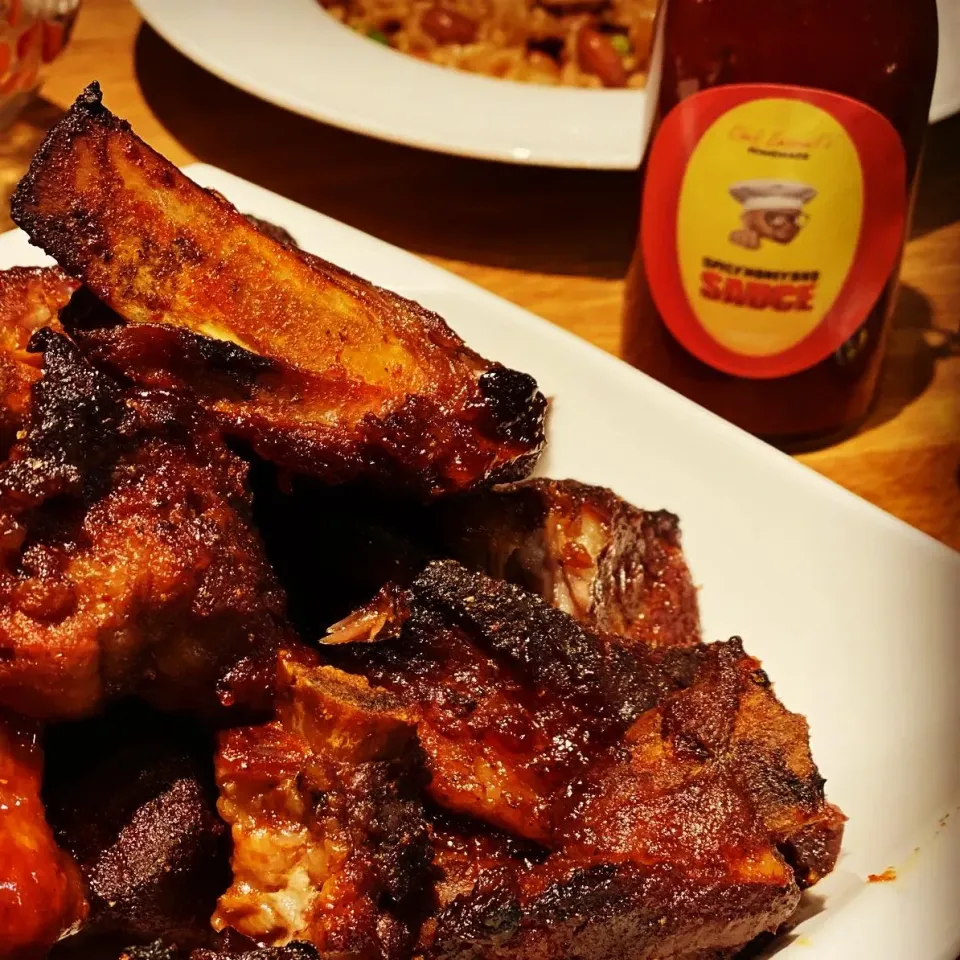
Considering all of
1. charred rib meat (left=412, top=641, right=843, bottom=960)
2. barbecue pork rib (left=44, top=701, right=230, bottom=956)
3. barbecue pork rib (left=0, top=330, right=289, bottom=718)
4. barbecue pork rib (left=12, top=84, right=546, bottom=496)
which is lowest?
barbecue pork rib (left=44, top=701, right=230, bottom=956)

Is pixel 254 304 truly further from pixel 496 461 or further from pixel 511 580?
pixel 511 580

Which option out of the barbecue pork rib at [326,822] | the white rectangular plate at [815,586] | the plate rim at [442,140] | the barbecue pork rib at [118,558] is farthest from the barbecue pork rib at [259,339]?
the plate rim at [442,140]

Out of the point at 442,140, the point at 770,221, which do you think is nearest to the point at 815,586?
the point at 770,221

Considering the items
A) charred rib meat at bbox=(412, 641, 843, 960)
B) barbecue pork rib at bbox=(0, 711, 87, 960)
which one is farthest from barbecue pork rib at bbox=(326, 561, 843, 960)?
barbecue pork rib at bbox=(0, 711, 87, 960)

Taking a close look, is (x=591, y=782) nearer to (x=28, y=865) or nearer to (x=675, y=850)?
(x=675, y=850)

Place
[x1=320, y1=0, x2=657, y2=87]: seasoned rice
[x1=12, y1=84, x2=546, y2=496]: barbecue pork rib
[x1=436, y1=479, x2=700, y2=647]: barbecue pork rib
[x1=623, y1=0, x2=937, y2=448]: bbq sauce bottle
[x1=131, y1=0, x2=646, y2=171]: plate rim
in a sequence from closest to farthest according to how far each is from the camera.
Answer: [x1=12, y1=84, x2=546, y2=496]: barbecue pork rib, [x1=436, y1=479, x2=700, y2=647]: barbecue pork rib, [x1=623, y1=0, x2=937, y2=448]: bbq sauce bottle, [x1=131, y1=0, x2=646, y2=171]: plate rim, [x1=320, y1=0, x2=657, y2=87]: seasoned rice

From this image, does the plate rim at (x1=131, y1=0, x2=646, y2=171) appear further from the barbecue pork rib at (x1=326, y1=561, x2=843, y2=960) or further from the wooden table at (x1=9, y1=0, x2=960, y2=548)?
the barbecue pork rib at (x1=326, y1=561, x2=843, y2=960)
